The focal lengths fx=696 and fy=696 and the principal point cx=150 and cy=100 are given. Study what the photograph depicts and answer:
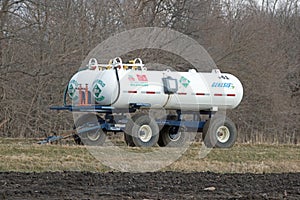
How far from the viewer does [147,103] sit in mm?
19016

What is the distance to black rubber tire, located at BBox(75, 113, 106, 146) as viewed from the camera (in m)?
19.4

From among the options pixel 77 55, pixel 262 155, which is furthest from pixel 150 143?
pixel 77 55

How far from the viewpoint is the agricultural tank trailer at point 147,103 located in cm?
1870

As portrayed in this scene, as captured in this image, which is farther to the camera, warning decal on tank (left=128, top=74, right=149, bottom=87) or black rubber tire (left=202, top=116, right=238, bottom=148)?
black rubber tire (left=202, top=116, right=238, bottom=148)

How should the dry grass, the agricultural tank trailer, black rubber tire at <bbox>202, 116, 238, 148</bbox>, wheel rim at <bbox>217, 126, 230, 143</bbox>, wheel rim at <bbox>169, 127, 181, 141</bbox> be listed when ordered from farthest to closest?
wheel rim at <bbox>169, 127, 181, 141</bbox> < wheel rim at <bbox>217, 126, 230, 143</bbox> < black rubber tire at <bbox>202, 116, 238, 148</bbox> < the agricultural tank trailer < the dry grass

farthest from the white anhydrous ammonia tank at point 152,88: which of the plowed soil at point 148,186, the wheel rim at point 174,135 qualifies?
the plowed soil at point 148,186

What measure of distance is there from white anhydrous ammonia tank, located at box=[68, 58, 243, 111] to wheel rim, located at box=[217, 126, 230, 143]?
677 mm

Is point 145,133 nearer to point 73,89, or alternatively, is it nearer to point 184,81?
point 184,81

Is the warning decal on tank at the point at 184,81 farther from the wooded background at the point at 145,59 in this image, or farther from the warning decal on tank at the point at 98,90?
the wooded background at the point at 145,59

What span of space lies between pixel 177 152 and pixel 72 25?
12548 mm

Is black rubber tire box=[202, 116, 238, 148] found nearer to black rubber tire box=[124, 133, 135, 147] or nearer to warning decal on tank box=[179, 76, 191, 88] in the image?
warning decal on tank box=[179, 76, 191, 88]

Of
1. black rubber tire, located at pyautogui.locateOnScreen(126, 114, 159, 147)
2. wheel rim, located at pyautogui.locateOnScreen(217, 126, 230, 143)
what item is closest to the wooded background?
wheel rim, located at pyautogui.locateOnScreen(217, 126, 230, 143)

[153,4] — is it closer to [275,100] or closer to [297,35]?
[275,100]

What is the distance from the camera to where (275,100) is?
1305 inches
